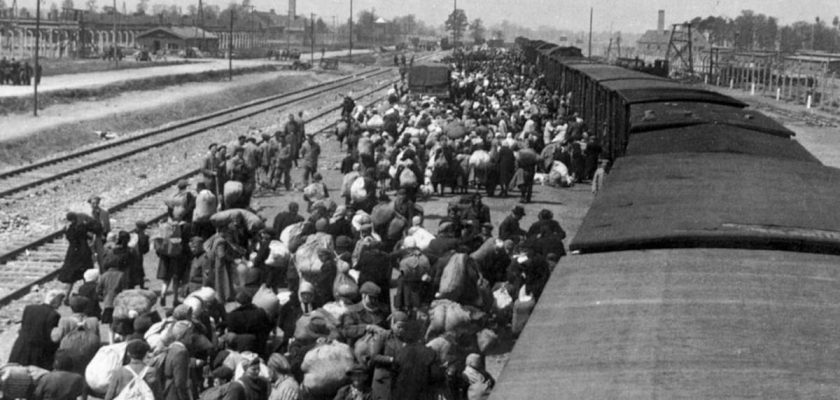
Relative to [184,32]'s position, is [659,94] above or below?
below

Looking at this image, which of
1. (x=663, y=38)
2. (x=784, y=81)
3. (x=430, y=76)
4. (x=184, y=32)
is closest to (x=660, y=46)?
(x=663, y=38)

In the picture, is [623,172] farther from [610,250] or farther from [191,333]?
[191,333]

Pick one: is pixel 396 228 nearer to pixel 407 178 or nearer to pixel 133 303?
pixel 407 178

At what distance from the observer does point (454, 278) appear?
1085 centimetres

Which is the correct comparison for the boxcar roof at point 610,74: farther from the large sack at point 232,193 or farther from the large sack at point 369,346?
the large sack at point 369,346

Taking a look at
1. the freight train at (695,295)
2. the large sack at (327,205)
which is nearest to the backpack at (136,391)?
the freight train at (695,295)

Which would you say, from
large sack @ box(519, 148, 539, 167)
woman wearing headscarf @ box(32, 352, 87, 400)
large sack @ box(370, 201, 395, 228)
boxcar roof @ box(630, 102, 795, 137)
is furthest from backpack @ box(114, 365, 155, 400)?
large sack @ box(519, 148, 539, 167)

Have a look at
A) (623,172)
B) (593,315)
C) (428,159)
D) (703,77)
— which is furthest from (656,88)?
(703,77)

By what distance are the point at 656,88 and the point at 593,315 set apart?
17.2m

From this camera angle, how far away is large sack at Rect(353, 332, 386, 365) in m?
8.47

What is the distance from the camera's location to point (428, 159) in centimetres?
2222

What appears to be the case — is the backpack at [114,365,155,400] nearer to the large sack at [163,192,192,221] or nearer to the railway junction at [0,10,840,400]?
the railway junction at [0,10,840,400]

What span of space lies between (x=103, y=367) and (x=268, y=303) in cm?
187

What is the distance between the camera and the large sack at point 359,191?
15.7m
